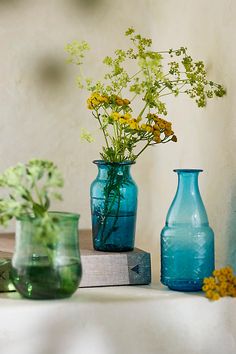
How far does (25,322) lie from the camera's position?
1523mm

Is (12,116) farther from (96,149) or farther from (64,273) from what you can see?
(64,273)

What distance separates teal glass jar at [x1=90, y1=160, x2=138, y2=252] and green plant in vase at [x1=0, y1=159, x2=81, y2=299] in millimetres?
212

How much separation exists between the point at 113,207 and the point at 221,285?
0.31m

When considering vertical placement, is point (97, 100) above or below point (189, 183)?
above

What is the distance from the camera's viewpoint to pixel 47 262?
5.06 feet

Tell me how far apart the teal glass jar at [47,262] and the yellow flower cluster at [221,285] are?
0.25 metres

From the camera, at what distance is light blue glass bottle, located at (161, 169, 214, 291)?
1670 millimetres

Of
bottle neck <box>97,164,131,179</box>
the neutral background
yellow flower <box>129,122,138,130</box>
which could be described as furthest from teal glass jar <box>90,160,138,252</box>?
the neutral background

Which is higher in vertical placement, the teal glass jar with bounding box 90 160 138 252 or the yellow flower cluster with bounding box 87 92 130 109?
the yellow flower cluster with bounding box 87 92 130 109

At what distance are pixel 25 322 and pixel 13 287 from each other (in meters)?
0.17

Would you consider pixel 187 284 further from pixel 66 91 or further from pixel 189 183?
pixel 66 91

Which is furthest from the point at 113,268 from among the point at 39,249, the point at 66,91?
the point at 66,91

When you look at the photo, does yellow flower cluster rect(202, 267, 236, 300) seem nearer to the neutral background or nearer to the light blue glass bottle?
the light blue glass bottle

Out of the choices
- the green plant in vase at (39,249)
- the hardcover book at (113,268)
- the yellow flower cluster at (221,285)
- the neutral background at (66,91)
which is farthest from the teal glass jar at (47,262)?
the neutral background at (66,91)
